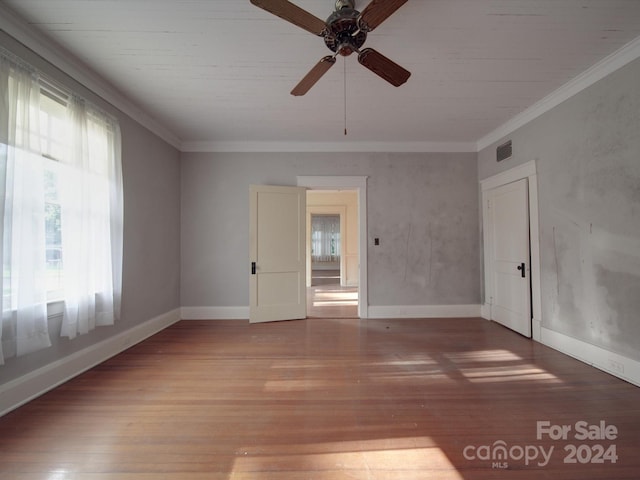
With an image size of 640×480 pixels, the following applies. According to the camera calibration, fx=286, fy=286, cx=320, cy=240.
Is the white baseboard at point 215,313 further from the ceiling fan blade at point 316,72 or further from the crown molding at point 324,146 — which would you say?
the ceiling fan blade at point 316,72

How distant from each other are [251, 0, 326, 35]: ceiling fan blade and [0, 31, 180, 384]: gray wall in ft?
6.99

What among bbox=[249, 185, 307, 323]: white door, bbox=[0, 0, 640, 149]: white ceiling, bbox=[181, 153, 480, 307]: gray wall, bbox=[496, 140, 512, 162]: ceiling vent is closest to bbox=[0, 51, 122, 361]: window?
bbox=[0, 0, 640, 149]: white ceiling

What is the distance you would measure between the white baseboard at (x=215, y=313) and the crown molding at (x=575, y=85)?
15.2 feet

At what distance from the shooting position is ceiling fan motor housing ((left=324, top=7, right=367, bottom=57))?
1.69m

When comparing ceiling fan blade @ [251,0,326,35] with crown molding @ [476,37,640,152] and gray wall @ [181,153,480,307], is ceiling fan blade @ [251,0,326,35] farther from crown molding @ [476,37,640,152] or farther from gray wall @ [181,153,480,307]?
gray wall @ [181,153,480,307]

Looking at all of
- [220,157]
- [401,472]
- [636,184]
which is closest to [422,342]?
[401,472]

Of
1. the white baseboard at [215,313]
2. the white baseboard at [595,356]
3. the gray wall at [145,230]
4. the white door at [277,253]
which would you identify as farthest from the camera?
the white baseboard at [215,313]

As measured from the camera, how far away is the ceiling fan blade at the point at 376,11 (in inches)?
61.5

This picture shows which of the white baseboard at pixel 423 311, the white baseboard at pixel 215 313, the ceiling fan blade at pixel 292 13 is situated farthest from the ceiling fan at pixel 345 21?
the white baseboard at pixel 215 313

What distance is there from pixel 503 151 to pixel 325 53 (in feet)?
9.85

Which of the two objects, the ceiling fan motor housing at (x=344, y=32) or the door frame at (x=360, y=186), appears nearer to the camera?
the ceiling fan motor housing at (x=344, y=32)

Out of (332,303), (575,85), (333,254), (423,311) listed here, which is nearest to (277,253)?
(332,303)

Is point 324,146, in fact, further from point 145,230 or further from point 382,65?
point 145,230

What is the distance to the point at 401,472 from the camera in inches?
58.7
